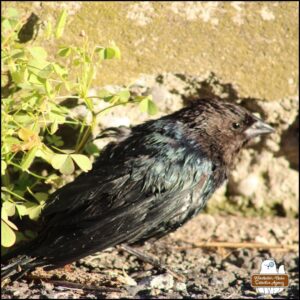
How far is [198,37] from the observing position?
5215 mm

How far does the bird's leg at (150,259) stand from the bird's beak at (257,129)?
0.99m

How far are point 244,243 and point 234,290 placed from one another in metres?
0.87

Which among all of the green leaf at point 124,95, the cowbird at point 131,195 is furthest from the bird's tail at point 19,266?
the green leaf at point 124,95

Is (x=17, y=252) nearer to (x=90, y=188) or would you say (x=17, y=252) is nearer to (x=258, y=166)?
(x=90, y=188)

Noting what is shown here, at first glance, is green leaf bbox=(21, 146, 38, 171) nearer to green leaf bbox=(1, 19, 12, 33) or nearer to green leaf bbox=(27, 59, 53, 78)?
green leaf bbox=(27, 59, 53, 78)

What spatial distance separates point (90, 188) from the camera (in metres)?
4.32

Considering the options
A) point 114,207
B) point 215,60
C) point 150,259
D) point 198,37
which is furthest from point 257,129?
point 114,207

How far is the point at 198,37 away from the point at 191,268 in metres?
1.52

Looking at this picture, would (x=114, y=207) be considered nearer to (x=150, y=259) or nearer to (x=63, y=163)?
(x=63, y=163)

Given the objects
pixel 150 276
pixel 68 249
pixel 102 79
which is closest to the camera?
pixel 68 249

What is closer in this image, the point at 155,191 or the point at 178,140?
the point at 155,191

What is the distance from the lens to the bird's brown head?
15.7 ft

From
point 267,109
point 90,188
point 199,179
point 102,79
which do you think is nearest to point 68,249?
point 90,188

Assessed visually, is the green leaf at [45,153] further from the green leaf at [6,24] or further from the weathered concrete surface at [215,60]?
the weathered concrete surface at [215,60]
